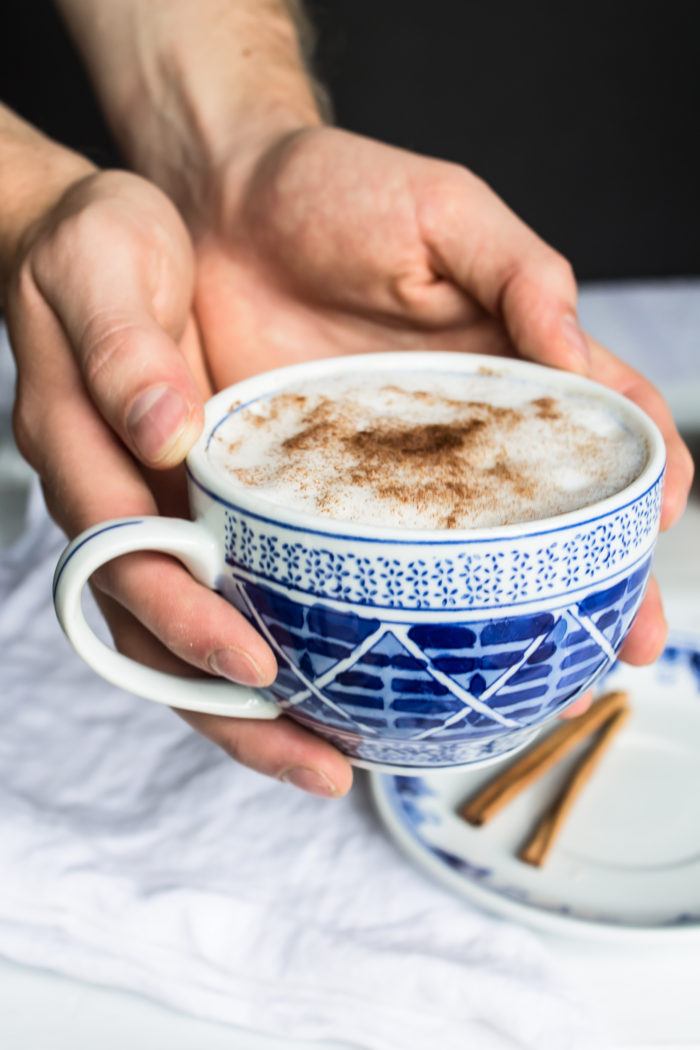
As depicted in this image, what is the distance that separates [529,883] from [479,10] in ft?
7.00

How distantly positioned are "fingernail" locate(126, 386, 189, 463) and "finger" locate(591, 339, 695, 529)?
1.10 ft

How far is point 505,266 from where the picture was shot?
0.79m

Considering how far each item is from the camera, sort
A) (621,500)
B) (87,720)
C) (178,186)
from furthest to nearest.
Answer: (178,186)
(87,720)
(621,500)

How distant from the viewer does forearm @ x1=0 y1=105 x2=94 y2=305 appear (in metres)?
0.85

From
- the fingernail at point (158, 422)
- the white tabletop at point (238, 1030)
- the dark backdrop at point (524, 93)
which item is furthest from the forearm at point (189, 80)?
the dark backdrop at point (524, 93)

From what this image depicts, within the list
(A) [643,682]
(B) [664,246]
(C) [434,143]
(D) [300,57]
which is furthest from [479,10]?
(A) [643,682]

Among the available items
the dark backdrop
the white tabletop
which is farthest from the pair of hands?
the dark backdrop

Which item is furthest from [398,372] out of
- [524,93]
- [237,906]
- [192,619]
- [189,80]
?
[524,93]

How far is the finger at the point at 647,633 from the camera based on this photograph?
0.68 metres

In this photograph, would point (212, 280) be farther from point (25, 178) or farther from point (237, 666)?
point (237, 666)

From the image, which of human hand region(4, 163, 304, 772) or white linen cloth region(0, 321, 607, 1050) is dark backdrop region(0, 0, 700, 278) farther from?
white linen cloth region(0, 321, 607, 1050)

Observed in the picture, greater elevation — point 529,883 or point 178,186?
point 178,186

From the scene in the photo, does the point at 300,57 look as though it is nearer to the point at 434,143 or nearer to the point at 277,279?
the point at 277,279

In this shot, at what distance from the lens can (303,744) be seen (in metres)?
0.60
